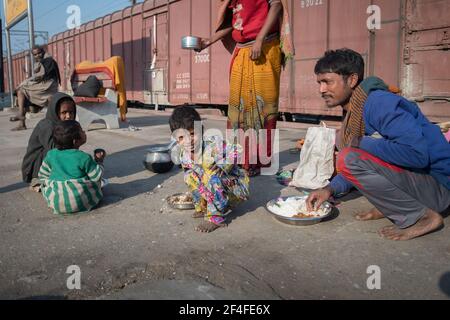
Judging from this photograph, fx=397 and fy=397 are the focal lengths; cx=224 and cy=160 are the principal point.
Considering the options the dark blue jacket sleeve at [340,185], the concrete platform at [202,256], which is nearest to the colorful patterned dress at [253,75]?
the concrete platform at [202,256]

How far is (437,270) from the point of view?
6.11 ft

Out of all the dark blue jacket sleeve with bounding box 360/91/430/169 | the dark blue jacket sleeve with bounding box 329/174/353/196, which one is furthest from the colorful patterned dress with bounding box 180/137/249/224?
the dark blue jacket sleeve with bounding box 360/91/430/169

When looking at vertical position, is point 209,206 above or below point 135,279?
above

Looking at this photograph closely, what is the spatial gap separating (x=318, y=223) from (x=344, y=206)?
0.47 m

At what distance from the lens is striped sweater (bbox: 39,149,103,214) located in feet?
8.89

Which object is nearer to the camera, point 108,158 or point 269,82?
point 269,82

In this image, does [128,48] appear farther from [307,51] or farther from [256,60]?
[256,60]

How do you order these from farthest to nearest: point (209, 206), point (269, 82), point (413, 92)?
point (413, 92) < point (269, 82) < point (209, 206)

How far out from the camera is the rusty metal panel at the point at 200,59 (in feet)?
33.2

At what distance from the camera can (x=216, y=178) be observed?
2.44 m

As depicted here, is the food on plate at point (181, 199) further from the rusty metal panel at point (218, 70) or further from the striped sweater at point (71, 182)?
the rusty metal panel at point (218, 70)

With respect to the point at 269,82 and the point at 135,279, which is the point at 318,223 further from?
the point at 269,82

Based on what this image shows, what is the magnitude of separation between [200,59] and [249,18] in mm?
7160
